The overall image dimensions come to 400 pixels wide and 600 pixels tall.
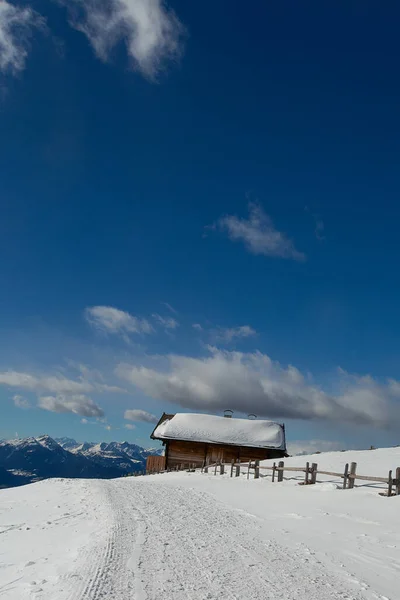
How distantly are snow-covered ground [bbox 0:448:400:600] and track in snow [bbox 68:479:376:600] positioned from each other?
16mm

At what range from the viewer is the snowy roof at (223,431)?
46.0 m

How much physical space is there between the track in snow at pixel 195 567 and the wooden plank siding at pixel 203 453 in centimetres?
3734

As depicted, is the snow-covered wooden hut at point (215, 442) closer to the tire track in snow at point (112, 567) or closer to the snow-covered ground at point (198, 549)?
the snow-covered ground at point (198, 549)

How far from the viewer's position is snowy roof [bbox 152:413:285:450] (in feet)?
151

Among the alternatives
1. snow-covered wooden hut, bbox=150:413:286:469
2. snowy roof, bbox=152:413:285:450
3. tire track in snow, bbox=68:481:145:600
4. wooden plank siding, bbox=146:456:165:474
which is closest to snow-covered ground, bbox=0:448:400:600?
tire track in snow, bbox=68:481:145:600

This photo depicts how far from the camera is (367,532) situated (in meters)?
10.1

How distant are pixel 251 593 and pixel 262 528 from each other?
5.25m

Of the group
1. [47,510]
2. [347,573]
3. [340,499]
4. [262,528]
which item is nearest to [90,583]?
[347,573]

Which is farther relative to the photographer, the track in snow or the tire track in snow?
the track in snow

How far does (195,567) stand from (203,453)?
41.6 meters

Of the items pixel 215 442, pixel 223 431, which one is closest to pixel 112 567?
pixel 215 442

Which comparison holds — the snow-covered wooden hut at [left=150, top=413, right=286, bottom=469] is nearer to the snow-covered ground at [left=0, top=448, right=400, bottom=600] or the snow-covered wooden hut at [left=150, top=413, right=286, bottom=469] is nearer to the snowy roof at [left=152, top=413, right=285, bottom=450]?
the snowy roof at [left=152, top=413, right=285, bottom=450]

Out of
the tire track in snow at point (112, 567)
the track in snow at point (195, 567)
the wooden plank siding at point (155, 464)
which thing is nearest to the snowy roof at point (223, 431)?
the wooden plank siding at point (155, 464)

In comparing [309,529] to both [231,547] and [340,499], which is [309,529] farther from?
[340,499]
